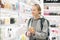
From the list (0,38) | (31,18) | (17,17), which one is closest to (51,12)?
(31,18)

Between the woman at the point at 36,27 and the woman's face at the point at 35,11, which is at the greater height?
the woman's face at the point at 35,11

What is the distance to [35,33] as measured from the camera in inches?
39.4

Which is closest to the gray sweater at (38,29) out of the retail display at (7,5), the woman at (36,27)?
the woman at (36,27)

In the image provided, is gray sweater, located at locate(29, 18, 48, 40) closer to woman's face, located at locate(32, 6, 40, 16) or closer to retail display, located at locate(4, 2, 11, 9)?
woman's face, located at locate(32, 6, 40, 16)

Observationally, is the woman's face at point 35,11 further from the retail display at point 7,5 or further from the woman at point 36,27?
the retail display at point 7,5

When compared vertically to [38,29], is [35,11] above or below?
above

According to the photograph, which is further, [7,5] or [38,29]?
[38,29]

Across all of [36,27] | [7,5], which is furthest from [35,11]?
[7,5]

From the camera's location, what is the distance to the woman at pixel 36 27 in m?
1.00

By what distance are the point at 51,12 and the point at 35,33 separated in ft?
0.68

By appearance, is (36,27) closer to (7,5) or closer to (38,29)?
(38,29)

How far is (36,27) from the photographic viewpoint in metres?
1.01

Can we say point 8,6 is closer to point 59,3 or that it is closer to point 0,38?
point 0,38

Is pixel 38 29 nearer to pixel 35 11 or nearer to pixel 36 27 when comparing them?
pixel 36 27
